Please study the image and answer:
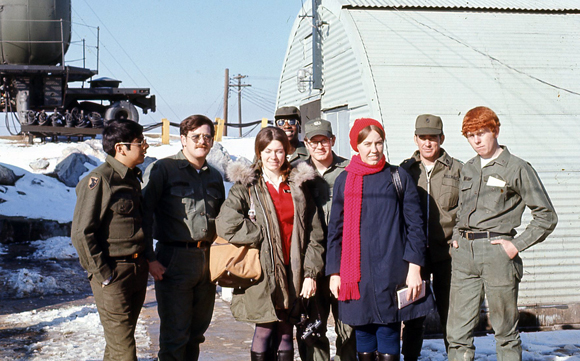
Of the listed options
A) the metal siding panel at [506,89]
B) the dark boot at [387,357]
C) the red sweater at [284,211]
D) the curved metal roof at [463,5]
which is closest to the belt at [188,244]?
the red sweater at [284,211]

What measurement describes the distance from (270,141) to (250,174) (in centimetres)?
25

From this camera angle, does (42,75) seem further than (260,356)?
Yes

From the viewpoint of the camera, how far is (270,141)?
381 centimetres

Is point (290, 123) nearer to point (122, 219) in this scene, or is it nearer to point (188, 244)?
point (188, 244)

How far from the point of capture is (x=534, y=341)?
5574mm

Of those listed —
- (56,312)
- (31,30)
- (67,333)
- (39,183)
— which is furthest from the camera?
(31,30)

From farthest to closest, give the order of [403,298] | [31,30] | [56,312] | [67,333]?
[31,30], [56,312], [67,333], [403,298]

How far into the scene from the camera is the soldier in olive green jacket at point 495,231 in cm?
369

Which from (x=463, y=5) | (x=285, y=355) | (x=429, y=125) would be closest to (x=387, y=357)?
(x=285, y=355)

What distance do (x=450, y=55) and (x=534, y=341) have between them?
3970mm

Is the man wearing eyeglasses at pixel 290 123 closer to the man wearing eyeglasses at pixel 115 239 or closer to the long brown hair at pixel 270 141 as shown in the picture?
the long brown hair at pixel 270 141

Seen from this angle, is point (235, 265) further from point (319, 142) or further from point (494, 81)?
point (494, 81)

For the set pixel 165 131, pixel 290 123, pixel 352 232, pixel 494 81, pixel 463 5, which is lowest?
pixel 352 232

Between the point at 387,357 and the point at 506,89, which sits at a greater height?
the point at 506,89
